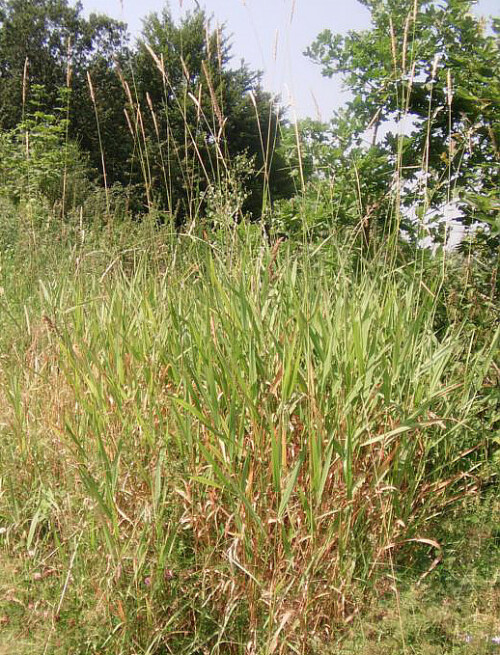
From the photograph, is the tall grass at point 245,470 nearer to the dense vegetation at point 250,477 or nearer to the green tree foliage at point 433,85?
the dense vegetation at point 250,477

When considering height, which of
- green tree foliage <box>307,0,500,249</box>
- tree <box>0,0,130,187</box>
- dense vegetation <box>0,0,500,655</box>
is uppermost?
tree <box>0,0,130,187</box>

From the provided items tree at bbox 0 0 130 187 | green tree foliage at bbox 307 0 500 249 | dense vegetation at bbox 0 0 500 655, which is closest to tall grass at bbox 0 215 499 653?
dense vegetation at bbox 0 0 500 655

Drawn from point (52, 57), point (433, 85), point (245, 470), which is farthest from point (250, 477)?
point (52, 57)


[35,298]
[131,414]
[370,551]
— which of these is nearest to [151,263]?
[131,414]

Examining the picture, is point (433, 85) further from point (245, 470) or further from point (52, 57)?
point (52, 57)

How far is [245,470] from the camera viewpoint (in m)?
1.69

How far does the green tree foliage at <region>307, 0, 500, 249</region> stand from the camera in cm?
291

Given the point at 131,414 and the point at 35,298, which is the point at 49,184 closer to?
the point at 35,298

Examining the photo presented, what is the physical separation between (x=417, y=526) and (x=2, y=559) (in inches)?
55.9

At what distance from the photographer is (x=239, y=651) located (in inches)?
70.4

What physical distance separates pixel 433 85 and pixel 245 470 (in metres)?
2.38

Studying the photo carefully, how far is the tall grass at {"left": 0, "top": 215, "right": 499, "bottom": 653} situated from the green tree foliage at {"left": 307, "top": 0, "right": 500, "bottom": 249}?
1.08 metres

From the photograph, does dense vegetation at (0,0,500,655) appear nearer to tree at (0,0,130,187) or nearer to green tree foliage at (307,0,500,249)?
green tree foliage at (307,0,500,249)

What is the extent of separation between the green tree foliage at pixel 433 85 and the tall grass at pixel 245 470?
1.08m
